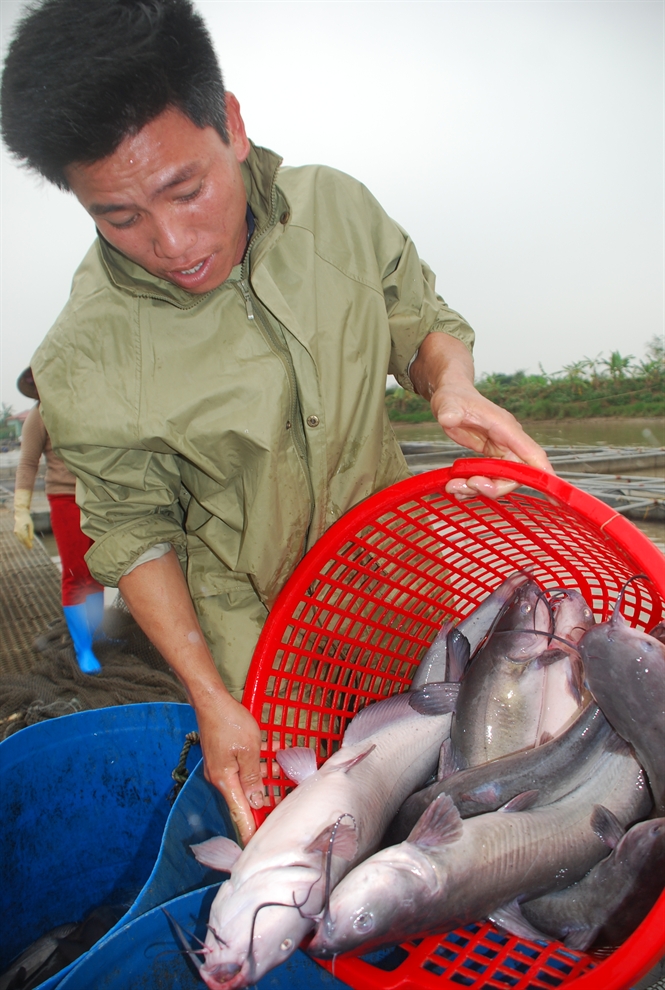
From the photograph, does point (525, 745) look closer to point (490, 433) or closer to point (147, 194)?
point (490, 433)

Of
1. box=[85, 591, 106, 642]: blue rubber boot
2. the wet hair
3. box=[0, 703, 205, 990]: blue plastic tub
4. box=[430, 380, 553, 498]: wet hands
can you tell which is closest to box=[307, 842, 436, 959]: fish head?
box=[430, 380, 553, 498]: wet hands

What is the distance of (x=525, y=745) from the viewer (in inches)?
71.4

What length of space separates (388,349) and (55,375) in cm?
94

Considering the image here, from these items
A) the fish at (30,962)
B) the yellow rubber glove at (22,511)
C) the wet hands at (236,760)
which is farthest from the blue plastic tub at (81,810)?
the yellow rubber glove at (22,511)

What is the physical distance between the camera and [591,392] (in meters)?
12.1

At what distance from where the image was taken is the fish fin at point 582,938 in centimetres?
132

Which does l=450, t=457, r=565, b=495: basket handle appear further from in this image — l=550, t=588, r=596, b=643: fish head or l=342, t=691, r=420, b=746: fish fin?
l=342, t=691, r=420, b=746: fish fin

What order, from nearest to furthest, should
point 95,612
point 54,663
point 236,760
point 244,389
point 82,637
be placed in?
point 236,760 → point 244,389 → point 54,663 → point 82,637 → point 95,612

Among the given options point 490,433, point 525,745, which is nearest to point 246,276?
point 490,433

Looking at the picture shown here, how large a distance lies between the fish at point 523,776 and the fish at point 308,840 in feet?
0.23

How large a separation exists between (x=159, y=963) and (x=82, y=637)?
305 cm

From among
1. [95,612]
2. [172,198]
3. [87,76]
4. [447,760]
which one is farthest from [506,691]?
[95,612]

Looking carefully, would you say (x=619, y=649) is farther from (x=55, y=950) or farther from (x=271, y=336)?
(x=55, y=950)

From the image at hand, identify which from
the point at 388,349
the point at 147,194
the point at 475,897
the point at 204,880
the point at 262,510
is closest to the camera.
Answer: the point at 475,897
